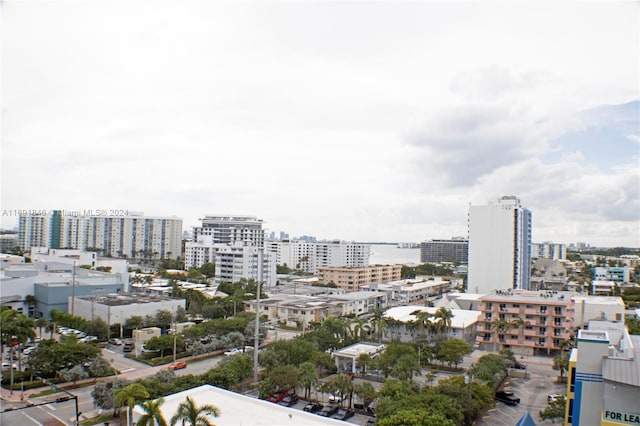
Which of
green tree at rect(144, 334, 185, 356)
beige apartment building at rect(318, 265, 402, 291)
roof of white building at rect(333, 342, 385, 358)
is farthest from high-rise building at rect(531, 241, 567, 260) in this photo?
green tree at rect(144, 334, 185, 356)

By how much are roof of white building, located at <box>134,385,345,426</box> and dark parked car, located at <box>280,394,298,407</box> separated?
2.40 metres

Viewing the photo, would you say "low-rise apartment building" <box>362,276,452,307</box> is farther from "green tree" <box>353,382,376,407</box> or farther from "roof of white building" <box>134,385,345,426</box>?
"roof of white building" <box>134,385,345,426</box>

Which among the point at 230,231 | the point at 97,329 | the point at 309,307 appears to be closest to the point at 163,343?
the point at 97,329

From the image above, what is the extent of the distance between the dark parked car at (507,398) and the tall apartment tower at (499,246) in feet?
60.3

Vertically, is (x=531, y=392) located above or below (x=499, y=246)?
below

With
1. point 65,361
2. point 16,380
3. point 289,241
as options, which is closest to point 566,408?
point 65,361

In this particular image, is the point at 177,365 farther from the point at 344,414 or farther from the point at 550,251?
the point at 550,251

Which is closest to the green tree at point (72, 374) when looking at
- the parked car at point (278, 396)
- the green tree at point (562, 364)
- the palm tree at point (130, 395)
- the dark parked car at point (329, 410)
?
the parked car at point (278, 396)

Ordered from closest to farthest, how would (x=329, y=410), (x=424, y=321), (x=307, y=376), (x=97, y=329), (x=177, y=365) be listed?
(x=329, y=410) → (x=307, y=376) → (x=177, y=365) → (x=97, y=329) → (x=424, y=321)

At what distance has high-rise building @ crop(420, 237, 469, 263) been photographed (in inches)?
2894

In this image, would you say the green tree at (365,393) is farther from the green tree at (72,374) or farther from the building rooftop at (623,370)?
the green tree at (72,374)

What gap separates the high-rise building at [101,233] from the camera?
167ft

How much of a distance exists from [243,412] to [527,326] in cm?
1287

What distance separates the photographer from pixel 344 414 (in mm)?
9898
